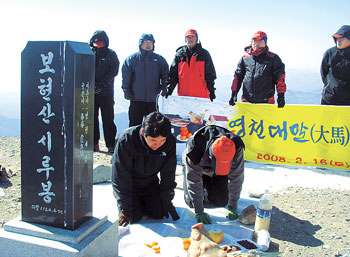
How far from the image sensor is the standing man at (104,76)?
5.82 m

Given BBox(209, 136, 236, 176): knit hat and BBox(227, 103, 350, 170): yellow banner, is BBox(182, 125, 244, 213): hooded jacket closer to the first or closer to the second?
BBox(209, 136, 236, 176): knit hat

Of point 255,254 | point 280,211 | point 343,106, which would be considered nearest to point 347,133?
point 343,106

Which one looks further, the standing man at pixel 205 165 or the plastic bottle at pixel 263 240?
the standing man at pixel 205 165

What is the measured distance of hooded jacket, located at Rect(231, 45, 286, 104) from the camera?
550 cm

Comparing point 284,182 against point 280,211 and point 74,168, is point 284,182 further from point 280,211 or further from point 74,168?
point 74,168

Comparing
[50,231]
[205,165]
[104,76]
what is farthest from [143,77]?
[50,231]

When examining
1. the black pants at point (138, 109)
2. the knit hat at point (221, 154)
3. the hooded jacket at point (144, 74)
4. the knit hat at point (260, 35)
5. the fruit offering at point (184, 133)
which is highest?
the knit hat at point (260, 35)

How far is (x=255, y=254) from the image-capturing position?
2748 millimetres

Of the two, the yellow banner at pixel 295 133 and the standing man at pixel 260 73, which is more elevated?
the standing man at pixel 260 73

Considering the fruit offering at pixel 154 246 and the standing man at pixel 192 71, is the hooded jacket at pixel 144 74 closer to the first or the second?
the standing man at pixel 192 71

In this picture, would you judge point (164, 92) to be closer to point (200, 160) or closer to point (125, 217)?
point (200, 160)

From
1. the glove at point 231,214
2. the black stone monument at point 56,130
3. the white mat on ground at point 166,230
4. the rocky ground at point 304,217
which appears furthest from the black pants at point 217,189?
the black stone monument at point 56,130

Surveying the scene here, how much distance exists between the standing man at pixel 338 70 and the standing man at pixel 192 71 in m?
1.84

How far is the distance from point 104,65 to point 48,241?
13.0ft
